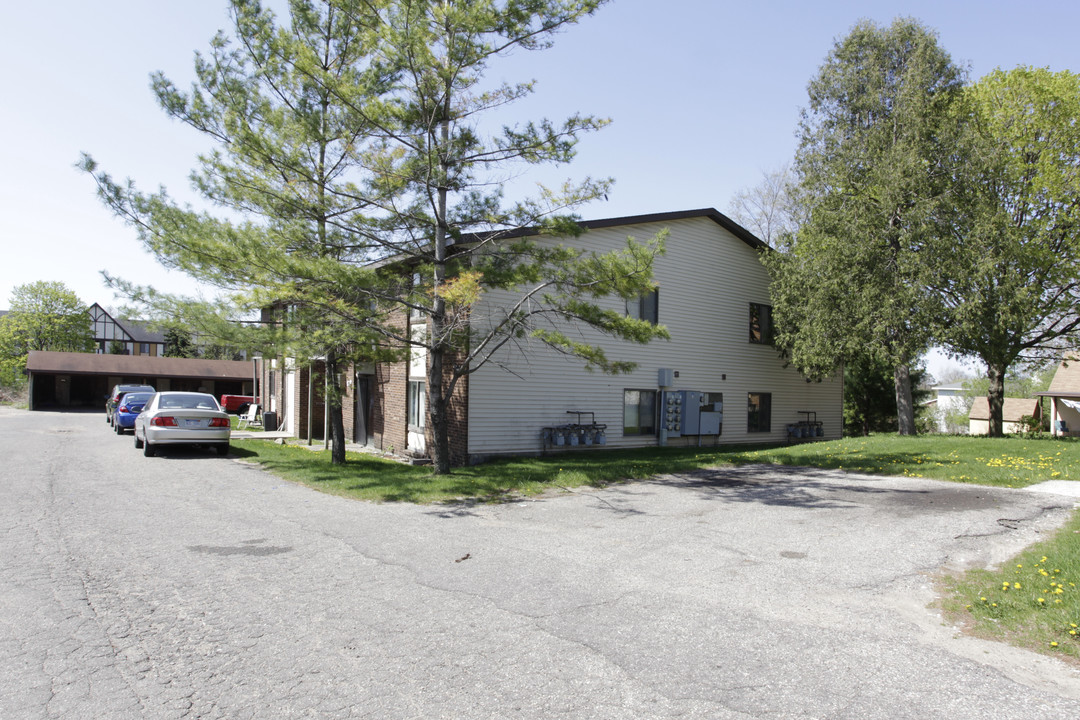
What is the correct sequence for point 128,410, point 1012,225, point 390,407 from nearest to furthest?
point 390,407
point 1012,225
point 128,410

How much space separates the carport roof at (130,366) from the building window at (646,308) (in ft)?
137

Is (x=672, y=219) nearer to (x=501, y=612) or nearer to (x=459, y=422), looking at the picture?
(x=459, y=422)

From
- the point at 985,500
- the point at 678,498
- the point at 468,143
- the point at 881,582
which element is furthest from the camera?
the point at 468,143

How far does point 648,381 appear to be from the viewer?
64.4 feet

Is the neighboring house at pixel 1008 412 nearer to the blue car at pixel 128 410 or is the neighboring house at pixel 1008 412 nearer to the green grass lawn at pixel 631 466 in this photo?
the green grass lawn at pixel 631 466

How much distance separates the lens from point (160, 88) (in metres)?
13.0

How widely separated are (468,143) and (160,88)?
238 inches

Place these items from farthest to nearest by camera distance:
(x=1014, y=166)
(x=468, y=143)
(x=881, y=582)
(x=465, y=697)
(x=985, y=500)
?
(x=1014, y=166) → (x=468, y=143) → (x=985, y=500) → (x=881, y=582) → (x=465, y=697)

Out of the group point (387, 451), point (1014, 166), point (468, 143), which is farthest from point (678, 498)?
point (1014, 166)

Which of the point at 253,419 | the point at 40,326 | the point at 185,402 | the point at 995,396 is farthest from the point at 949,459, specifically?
the point at 40,326

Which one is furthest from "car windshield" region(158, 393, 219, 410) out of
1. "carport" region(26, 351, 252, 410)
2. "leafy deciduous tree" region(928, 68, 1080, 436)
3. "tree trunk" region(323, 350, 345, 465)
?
"carport" region(26, 351, 252, 410)

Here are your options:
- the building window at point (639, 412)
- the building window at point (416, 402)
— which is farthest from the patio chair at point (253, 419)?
the building window at point (639, 412)

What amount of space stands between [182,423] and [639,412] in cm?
1193

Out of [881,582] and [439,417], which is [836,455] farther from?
[881,582]
